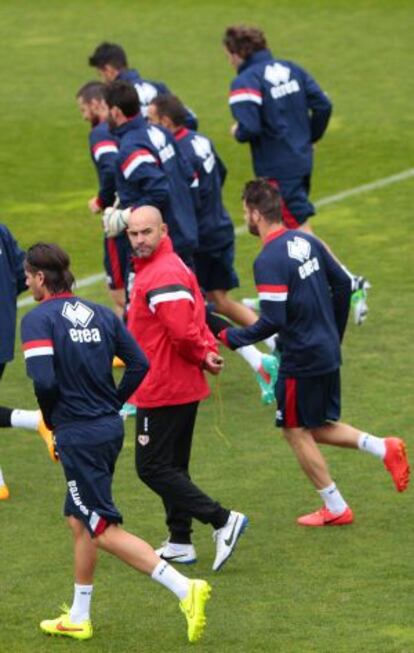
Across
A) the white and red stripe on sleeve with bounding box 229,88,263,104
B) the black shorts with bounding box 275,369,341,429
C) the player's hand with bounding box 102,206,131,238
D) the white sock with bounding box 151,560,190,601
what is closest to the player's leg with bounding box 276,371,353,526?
the black shorts with bounding box 275,369,341,429

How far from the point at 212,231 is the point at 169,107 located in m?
1.13

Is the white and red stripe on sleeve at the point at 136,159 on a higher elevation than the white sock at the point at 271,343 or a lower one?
higher

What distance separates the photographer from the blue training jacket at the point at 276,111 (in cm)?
1540

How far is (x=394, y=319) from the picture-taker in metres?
15.8

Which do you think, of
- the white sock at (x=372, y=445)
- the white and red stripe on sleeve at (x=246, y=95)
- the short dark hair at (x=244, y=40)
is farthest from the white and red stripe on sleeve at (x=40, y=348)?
the short dark hair at (x=244, y=40)

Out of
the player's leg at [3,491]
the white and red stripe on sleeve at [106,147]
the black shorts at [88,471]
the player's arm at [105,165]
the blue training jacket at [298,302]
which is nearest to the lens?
the black shorts at [88,471]

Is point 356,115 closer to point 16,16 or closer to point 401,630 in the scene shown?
point 16,16

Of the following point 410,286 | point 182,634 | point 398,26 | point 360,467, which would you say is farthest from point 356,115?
point 182,634

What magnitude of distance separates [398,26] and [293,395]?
57.0 feet

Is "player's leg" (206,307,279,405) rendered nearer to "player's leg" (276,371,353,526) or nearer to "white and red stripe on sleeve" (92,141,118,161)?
"white and red stripe on sleeve" (92,141,118,161)

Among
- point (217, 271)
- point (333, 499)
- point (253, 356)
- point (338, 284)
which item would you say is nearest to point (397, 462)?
point (333, 499)

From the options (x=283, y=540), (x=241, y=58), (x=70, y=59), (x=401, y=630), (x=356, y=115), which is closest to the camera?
(x=401, y=630)

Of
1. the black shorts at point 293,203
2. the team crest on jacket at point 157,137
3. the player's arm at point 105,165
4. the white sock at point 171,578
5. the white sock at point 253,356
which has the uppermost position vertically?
the team crest on jacket at point 157,137

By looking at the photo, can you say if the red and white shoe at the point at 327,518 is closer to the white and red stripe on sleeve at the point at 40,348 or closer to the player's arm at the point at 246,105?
the white and red stripe on sleeve at the point at 40,348
